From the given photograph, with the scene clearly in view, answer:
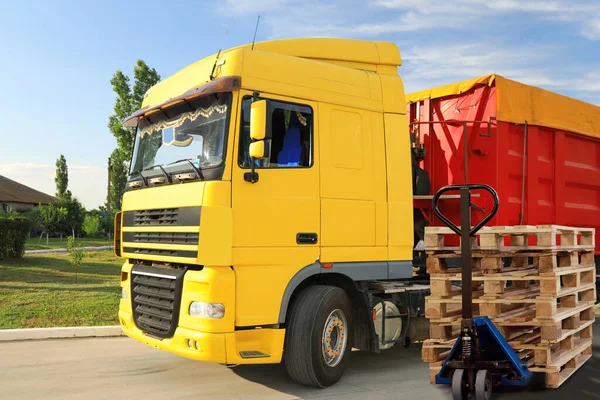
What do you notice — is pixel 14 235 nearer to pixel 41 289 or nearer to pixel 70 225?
pixel 41 289

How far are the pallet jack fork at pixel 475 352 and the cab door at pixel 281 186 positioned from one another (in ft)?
4.45

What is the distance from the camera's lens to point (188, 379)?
6.27m

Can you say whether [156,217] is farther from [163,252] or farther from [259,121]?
[259,121]

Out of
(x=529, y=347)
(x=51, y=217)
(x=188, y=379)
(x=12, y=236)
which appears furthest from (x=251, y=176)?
(x=51, y=217)

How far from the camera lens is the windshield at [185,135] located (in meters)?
5.57

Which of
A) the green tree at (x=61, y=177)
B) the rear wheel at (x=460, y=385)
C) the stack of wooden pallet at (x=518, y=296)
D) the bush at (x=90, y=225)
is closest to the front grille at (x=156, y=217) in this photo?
the stack of wooden pallet at (x=518, y=296)

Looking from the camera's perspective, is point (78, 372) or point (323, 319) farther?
point (78, 372)

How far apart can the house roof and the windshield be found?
50422 millimetres

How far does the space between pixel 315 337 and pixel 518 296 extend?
2.05 m

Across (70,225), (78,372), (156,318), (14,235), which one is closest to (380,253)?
(156,318)

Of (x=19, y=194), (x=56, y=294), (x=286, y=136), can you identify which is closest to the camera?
(x=286, y=136)

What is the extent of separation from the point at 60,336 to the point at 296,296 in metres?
4.39

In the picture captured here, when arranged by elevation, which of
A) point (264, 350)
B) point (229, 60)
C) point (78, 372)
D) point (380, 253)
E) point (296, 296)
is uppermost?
point (229, 60)

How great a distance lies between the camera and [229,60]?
5.65 meters
